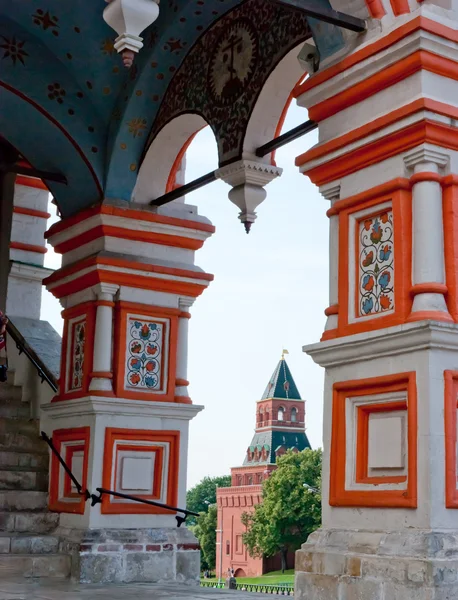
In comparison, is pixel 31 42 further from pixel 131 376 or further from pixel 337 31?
pixel 337 31

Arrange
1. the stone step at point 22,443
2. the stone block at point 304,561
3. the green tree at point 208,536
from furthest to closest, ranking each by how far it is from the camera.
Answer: the green tree at point 208,536 → the stone step at point 22,443 → the stone block at point 304,561

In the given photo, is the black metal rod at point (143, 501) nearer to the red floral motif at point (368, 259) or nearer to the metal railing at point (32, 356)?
the metal railing at point (32, 356)

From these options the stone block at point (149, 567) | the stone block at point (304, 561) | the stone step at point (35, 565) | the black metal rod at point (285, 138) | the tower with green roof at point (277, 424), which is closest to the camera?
the stone block at point (304, 561)

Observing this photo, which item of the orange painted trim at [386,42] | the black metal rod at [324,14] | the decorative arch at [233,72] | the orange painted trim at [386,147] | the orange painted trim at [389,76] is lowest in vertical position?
the orange painted trim at [386,147]

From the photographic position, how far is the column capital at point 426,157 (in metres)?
4.37

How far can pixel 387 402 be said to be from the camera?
14.3 ft

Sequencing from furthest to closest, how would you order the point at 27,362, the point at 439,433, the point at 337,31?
the point at 27,362 < the point at 337,31 < the point at 439,433

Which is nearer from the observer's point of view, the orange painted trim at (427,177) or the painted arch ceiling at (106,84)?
the orange painted trim at (427,177)

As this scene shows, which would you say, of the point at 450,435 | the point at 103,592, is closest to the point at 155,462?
the point at 103,592

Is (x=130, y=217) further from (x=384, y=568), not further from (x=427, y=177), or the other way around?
(x=384, y=568)

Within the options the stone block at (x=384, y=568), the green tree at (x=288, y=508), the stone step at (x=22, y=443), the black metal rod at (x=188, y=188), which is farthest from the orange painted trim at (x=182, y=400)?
the green tree at (x=288, y=508)

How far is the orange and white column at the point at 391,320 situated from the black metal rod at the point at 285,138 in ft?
5.13

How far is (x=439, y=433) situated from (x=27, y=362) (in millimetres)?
5553

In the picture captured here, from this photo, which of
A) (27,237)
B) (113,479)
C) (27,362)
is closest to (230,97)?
(113,479)
